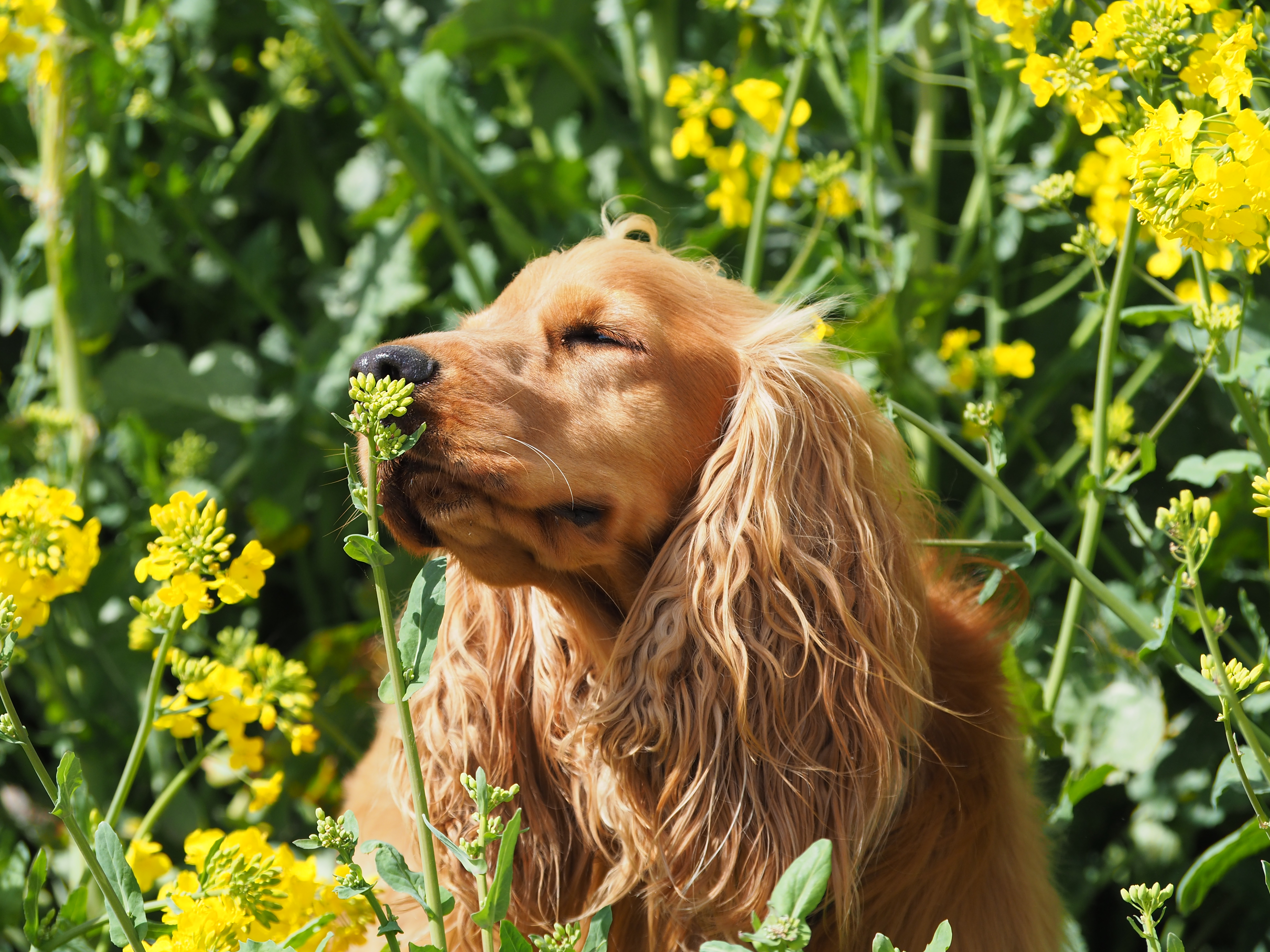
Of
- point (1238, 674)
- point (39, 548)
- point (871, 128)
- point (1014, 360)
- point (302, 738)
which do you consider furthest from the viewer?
point (871, 128)

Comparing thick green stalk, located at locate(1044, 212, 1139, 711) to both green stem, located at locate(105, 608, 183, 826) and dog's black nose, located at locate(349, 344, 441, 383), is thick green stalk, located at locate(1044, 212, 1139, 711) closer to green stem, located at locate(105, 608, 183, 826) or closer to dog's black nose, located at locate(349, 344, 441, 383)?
dog's black nose, located at locate(349, 344, 441, 383)

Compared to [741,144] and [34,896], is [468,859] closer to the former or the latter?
[34,896]

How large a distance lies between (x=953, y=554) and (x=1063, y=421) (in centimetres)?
131

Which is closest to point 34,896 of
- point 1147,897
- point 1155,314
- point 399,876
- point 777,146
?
point 399,876

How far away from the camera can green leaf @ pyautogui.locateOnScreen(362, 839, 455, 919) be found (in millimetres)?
1274

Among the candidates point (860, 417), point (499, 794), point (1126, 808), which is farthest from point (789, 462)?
point (1126, 808)

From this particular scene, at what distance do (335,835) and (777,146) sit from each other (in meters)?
1.81

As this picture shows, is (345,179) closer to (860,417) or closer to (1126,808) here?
(860,417)

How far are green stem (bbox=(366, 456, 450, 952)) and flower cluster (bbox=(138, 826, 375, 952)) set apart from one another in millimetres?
96

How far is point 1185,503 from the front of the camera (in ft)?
4.98

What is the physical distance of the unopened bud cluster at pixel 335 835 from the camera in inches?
50.1

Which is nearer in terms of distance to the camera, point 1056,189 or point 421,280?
point 1056,189

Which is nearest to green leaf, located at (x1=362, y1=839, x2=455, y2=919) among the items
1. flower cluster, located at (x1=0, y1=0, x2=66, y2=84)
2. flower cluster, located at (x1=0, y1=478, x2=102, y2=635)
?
flower cluster, located at (x1=0, y1=478, x2=102, y2=635)

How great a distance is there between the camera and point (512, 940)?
1332 mm
